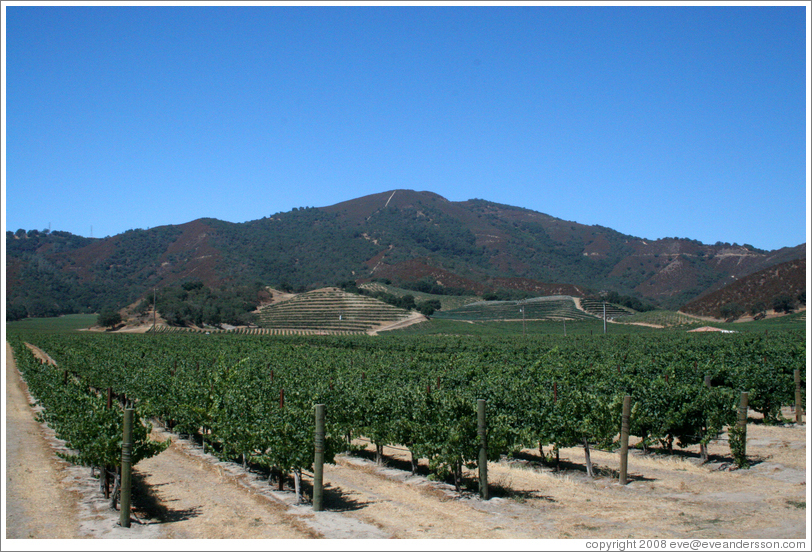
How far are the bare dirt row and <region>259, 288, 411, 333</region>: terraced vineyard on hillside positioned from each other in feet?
266

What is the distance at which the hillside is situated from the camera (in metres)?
89.4

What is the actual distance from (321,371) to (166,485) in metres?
9.58

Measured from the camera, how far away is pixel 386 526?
8773mm

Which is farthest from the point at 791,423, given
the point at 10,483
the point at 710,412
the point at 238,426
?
the point at 10,483

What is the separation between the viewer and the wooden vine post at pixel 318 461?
31.3ft

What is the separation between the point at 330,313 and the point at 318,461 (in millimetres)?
99234

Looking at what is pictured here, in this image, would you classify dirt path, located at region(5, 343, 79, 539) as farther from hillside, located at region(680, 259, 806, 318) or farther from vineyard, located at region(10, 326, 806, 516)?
hillside, located at region(680, 259, 806, 318)

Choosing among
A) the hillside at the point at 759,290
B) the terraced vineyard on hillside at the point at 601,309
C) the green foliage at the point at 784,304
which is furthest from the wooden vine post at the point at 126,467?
the terraced vineyard on hillside at the point at 601,309

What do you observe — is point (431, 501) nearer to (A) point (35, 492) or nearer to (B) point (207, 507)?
(B) point (207, 507)

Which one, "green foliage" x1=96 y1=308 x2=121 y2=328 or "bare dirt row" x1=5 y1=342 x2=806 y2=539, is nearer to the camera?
"bare dirt row" x1=5 y1=342 x2=806 y2=539

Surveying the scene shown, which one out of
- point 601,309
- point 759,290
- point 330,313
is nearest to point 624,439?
point 330,313

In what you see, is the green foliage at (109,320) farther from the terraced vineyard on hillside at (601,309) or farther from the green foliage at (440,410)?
the green foliage at (440,410)

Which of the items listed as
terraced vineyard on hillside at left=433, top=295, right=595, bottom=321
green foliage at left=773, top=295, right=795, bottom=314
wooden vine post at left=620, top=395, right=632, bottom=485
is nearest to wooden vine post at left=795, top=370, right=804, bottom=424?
wooden vine post at left=620, top=395, right=632, bottom=485

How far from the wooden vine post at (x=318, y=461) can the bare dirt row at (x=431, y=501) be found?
22 cm
